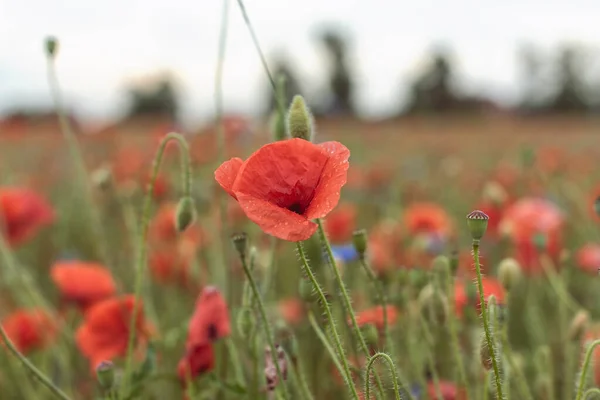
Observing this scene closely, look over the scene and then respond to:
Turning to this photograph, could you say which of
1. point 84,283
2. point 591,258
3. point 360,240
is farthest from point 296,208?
point 591,258

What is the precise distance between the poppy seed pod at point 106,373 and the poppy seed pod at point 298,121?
1.16ft

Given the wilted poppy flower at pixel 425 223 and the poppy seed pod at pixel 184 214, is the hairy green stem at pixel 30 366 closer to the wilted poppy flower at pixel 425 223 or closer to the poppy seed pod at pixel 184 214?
the poppy seed pod at pixel 184 214

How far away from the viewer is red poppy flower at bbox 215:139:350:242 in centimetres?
58

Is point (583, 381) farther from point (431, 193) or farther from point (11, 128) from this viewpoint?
point (11, 128)

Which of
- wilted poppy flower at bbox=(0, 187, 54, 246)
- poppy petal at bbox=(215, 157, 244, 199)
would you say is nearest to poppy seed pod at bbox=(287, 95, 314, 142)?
poppy petal at bbox=(215, 157, 244, 199)

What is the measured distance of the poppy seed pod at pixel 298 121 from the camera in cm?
72

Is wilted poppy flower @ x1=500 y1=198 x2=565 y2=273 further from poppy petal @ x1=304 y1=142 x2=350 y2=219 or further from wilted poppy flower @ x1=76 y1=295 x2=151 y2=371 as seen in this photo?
poppy petal @ x1=304 y1=142 x2=350 y2=219

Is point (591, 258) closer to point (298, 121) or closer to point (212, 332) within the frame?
point (212, 332)

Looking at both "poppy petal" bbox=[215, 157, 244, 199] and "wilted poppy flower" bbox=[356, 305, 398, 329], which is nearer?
"poppy petal" bbox=[215, 157, 244, 199]

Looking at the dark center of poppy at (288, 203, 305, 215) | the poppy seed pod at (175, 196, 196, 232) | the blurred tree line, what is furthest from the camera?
the blurred tree line

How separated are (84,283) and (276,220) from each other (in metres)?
0.97

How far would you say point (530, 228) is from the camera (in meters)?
1.59

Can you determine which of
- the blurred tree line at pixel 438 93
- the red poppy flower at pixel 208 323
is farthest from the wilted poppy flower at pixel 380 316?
the blurred tree line at pixel 438 93

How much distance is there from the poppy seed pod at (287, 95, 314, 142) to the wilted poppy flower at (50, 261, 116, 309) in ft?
2.76
